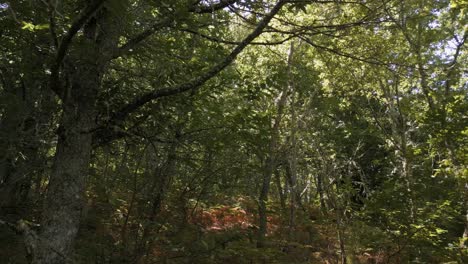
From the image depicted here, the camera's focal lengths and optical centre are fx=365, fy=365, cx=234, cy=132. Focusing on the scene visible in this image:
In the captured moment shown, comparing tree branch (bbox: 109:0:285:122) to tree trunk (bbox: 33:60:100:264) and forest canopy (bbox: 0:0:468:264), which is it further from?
tree trunk (bbox: 33:60:100:264)

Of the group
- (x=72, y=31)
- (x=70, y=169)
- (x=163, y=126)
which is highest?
(x=72, y=31)

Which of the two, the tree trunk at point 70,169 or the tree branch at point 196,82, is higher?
the tree branch at point 196,82

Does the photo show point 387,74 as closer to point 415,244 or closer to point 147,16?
point 415,244

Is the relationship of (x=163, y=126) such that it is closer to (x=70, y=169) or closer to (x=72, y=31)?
(x=70, y=169)

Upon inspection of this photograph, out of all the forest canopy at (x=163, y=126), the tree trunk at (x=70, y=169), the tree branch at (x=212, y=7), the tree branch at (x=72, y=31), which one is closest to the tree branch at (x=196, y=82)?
the forest canopy at (x=163, y=126)

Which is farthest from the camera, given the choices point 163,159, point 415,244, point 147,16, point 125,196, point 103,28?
point 415,244

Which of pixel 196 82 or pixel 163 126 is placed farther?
pixel 163 126

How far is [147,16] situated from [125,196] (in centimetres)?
307

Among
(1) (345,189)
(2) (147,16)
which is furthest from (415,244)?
(2) (147,16)

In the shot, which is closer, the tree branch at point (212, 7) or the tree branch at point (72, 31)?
the tree branch at point (72, 31)

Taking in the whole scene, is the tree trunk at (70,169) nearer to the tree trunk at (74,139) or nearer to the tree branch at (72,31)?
the tree trunk at (74,139)

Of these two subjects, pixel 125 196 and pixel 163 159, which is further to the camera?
pixel 125 196

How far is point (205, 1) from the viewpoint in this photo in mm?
3959

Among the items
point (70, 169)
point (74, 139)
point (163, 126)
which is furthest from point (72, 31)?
point (163, 126)
